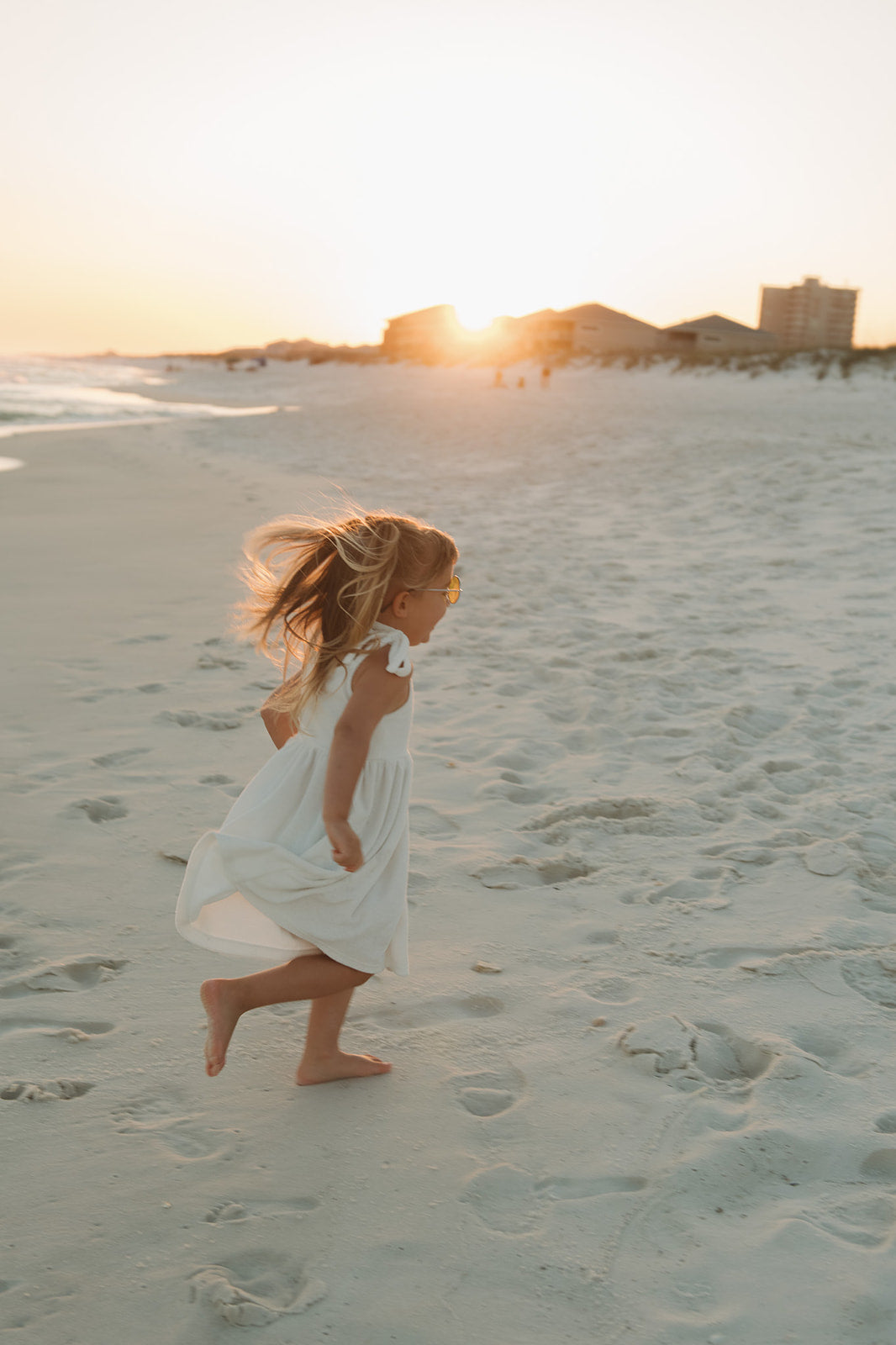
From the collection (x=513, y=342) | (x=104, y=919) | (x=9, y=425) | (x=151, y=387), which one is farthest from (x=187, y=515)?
(x=151, y=387)

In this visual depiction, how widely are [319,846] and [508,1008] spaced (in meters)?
0.75

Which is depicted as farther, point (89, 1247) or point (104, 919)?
point (104, 919)

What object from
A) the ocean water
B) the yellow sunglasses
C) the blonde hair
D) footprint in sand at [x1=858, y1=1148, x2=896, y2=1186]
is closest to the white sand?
footprint in sand at [x1=858, y1=1148, x2=896, y2=1186]

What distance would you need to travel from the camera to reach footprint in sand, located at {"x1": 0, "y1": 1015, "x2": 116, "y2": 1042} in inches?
85.8

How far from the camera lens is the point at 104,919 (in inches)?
105

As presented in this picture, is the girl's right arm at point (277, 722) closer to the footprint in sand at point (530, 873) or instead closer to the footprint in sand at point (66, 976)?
the footprint in sand at point (66, 976)

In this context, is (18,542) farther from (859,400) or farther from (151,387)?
(151,387)

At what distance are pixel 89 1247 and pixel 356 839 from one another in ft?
2.56

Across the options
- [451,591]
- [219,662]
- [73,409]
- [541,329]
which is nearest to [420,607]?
[451,591]

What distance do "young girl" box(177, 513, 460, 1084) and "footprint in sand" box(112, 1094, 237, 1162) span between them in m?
0.13

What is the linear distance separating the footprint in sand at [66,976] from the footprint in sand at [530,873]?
1.05m

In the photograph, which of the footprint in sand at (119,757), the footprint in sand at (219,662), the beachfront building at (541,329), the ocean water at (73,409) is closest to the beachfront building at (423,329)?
the beachfront building at (541,329)

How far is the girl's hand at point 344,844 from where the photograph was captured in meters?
1.88

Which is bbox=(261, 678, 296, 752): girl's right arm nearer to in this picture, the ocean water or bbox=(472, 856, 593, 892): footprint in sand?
bbox=(472, 856, 593, 892): footprint in sand
